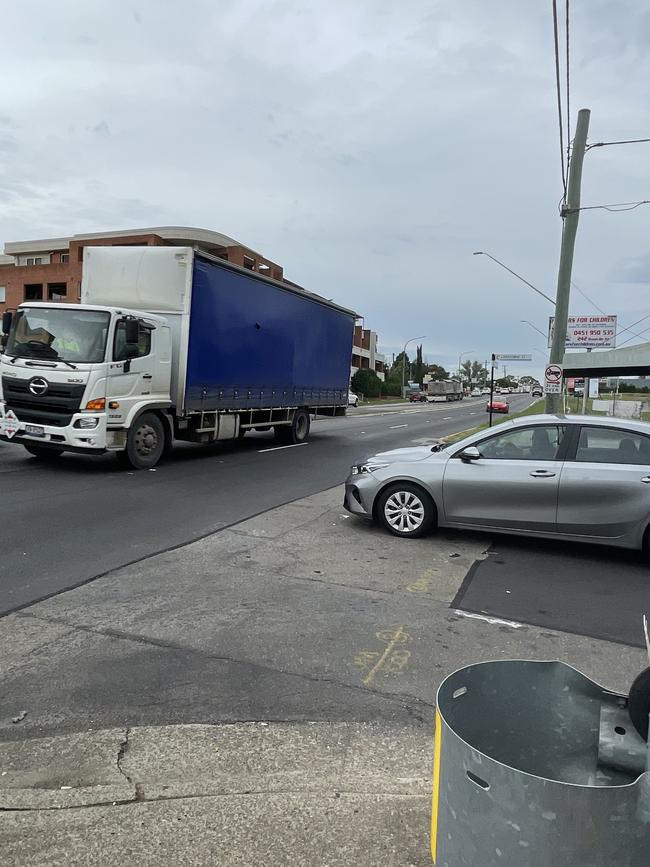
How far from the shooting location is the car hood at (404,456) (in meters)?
7.51

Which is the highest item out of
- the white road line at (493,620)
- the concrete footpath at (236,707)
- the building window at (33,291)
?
the building window at (33,291)

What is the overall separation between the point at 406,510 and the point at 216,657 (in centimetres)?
369

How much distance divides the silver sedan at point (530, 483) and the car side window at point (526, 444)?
10 millimetres

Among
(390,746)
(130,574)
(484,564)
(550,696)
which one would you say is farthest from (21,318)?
(550,696)

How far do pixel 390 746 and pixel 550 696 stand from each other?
152 centimetres

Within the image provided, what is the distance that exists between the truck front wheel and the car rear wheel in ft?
18.3

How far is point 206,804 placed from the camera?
102 inches

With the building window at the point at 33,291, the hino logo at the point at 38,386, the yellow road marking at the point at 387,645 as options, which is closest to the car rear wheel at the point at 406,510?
the yellow road marking at the point at 387,645

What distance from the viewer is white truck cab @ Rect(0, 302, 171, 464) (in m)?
10.7

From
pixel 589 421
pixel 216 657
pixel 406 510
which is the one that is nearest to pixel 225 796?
pixel 216 657

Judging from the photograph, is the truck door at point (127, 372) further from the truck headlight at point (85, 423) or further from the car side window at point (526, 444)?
the car side window at point (526, 444)

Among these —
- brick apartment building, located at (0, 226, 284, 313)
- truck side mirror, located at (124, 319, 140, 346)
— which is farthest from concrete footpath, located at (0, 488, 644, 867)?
brick apartment building, located at (0, 226, 284, 313)

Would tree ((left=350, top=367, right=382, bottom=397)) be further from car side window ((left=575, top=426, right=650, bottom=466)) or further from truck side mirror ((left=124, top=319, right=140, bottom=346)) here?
car side window ((left=575, top=426, right=650, bottom=466))

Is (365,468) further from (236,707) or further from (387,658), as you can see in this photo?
(236,707)
